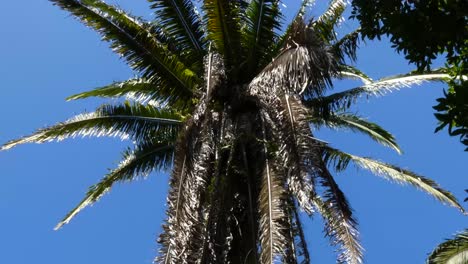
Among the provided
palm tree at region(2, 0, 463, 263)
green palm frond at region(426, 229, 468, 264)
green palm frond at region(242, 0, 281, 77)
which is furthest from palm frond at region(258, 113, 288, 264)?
green palm frond at region(426, 229, 468, 264)

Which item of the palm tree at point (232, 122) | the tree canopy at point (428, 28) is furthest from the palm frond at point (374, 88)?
the tree canopy at point (428, 28)

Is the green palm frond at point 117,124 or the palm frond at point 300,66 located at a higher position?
the green palm frond at point 117,124

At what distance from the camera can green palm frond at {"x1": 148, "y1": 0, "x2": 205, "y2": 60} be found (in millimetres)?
12461

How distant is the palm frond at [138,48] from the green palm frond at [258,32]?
1183 millimetres

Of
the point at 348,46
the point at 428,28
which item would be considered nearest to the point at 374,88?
the point at 348,46

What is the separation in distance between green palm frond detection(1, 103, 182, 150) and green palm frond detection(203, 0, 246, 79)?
5.09 feet

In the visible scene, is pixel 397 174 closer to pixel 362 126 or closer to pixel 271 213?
pixel 362 126

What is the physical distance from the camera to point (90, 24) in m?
11.6

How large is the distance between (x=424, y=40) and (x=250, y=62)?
5233mm

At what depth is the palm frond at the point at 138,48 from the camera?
11570mm

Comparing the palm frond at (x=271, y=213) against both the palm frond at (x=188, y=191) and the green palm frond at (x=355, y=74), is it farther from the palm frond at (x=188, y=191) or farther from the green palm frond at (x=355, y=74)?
the green palm frond at (x=355, y=74)

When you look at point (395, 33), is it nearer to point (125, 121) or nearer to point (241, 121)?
point (241, 121)

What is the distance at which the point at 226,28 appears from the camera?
11.8 m

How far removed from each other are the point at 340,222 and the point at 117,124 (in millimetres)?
4931
